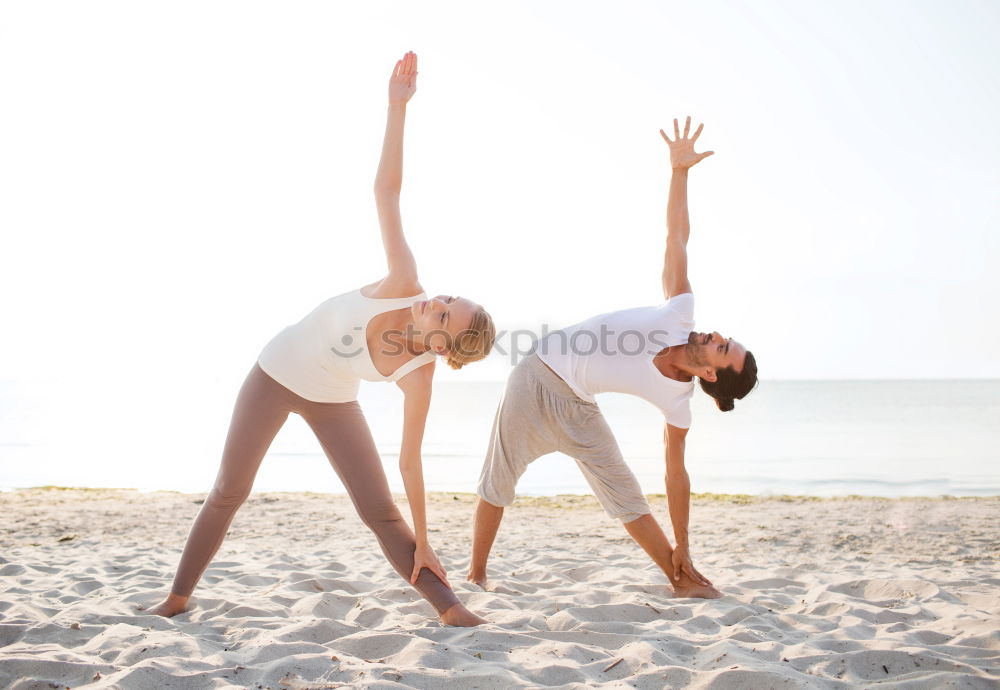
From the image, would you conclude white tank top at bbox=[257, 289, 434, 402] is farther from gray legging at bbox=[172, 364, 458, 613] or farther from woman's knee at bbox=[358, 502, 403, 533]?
woman's knee at bbox=[358, 502, 403, 533]

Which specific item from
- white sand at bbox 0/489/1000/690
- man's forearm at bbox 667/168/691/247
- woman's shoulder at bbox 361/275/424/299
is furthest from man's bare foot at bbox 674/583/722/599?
woman's shoulder at bbox 361/275/424/299

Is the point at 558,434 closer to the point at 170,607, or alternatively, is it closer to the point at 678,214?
the point at 678,214

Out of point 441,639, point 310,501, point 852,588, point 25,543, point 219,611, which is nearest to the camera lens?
point 441,639

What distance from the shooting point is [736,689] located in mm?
2578

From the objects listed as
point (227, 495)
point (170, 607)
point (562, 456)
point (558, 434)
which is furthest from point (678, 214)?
point (562, 456)

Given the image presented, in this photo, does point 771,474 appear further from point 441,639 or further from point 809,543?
point 441,639

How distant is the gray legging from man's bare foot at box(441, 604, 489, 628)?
0.08ft

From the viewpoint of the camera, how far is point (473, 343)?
10.1 ft

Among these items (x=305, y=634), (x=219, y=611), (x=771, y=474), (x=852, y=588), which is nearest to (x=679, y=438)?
(x=852, y=588)


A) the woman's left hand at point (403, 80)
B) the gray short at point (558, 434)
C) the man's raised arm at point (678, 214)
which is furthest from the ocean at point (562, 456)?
the woman's left hand at point (403, 80)

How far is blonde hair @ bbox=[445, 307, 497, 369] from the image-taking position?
10.1ft

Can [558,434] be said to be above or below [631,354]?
below

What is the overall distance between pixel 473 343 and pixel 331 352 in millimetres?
629

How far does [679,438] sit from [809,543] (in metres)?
2.60
